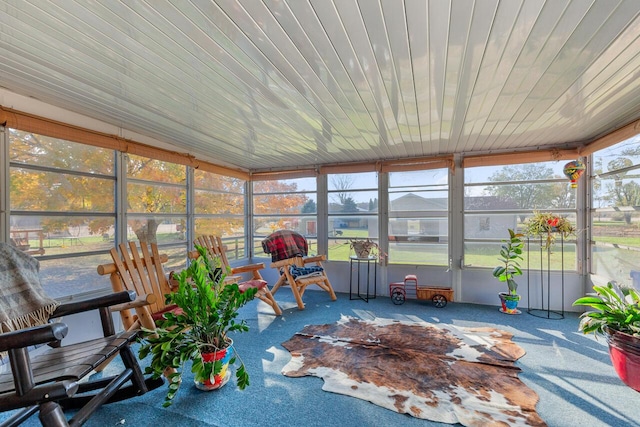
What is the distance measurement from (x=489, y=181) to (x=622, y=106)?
1.76 m

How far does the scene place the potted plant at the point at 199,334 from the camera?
5.82 feet

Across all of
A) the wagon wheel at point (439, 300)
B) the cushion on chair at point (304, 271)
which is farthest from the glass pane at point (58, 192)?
the wagon wheel at point (439, 300)

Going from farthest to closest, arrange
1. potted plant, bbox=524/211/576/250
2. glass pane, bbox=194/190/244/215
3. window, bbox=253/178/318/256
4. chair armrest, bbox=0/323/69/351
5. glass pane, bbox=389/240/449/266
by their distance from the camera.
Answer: window, bbox=253/178/318/256 → glass pane, bbox=389/240/449/266 → glass pane, bbox=194/190/244/215 → potted plant, bbox=524/211/576/250 → chair armrest, bbox=0/323/69/351

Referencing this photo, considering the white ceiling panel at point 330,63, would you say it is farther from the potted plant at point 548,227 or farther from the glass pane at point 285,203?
the glass pane at point 285,203

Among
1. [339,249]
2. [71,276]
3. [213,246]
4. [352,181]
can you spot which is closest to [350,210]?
[352,181]

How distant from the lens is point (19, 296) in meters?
1.67

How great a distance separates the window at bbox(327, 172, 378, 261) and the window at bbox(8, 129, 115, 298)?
3.18m

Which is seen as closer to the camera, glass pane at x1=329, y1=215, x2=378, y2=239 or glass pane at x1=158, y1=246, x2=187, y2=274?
glass pane at x1=158, y1=246, x2=187, y2=274

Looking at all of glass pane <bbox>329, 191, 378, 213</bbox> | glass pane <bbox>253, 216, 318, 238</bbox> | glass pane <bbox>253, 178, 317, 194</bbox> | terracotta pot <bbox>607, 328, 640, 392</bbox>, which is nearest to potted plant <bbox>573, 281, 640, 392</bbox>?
terracotta pot <bbox>607, 328, 640, 392</bbox>

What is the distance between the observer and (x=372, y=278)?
4.57m

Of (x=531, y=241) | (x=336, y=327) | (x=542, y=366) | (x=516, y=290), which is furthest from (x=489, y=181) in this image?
(x=336, y=327)

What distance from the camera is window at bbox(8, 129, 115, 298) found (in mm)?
2324

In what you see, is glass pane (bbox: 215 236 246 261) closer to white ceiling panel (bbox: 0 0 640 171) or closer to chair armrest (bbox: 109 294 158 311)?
white ceiling panel (bbox: 0 0 640 171)

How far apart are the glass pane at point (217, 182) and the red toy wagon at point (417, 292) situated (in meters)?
3.24
